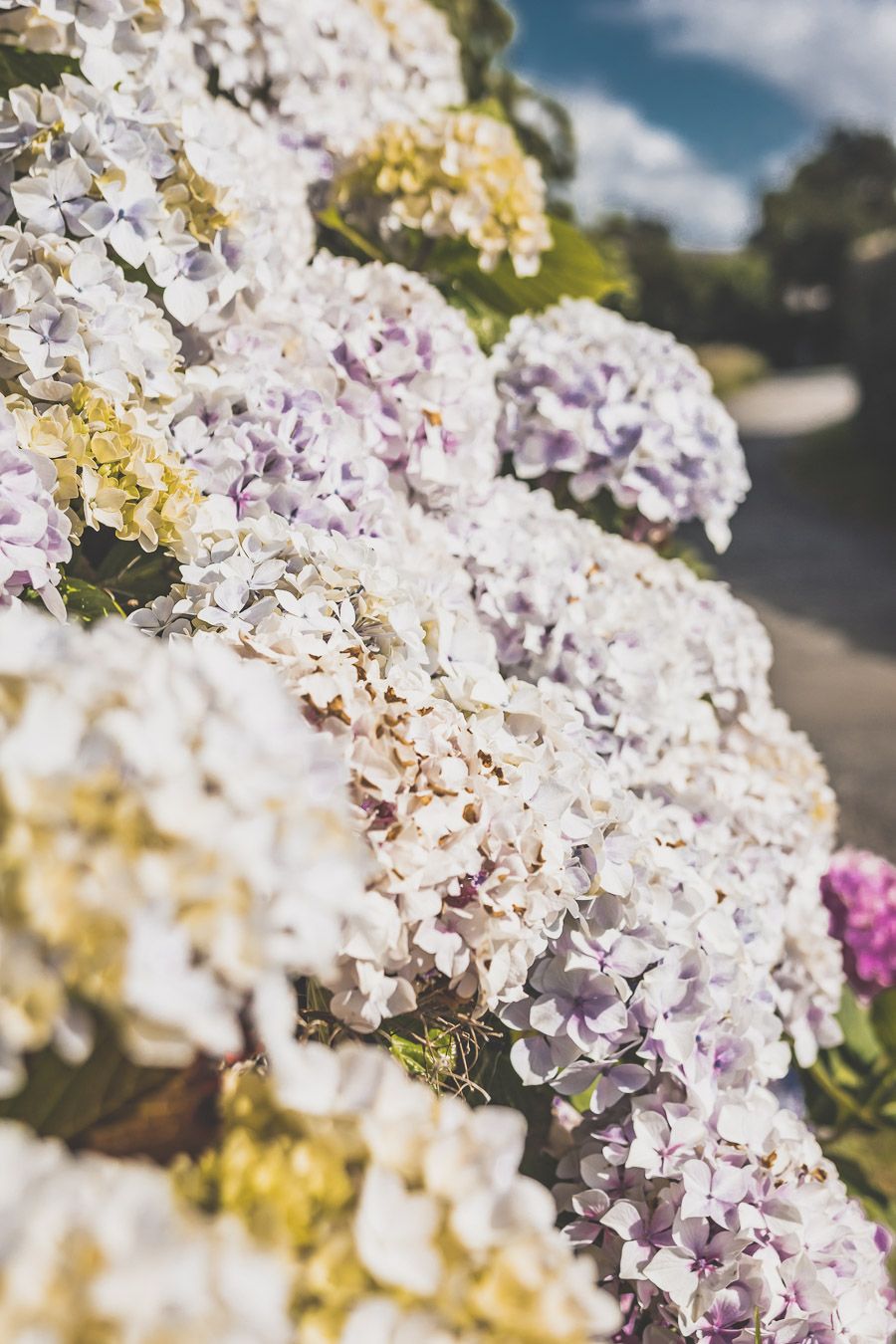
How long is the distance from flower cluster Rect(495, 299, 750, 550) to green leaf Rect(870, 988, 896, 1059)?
1.12 m

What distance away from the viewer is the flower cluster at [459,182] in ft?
6.45

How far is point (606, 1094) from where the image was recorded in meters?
1.24

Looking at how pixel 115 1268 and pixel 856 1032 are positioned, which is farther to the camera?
pixel 856 1032

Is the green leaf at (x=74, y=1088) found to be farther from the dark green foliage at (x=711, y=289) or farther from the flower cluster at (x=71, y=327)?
the dark green foliage at (x=711, y=289)

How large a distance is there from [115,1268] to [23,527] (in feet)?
2.50

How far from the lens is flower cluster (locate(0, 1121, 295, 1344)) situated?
50 centimetres

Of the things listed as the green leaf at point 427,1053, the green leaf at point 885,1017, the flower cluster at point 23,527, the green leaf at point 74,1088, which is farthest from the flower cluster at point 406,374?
the green leaf at point 885,1017

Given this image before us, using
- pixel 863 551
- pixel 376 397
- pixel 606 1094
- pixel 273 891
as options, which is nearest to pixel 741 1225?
pixel 606 1094

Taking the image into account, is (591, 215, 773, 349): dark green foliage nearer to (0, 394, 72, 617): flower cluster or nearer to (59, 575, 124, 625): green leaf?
(59, 575, 124, 625): green leaf

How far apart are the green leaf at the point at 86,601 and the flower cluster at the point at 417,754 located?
90 millimetres

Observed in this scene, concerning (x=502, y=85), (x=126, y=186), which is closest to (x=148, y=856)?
(x=126, y=186)

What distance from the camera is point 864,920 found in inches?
95.4

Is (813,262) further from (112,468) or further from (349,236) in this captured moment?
(112,468)

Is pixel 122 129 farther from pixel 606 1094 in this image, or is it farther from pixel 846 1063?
pixel 846 1063
